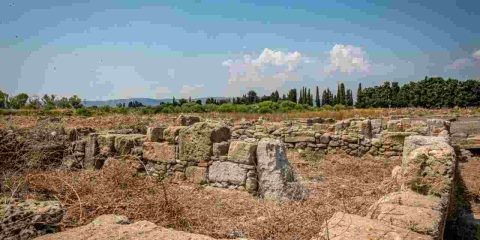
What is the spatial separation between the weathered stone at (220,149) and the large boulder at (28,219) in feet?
13.3

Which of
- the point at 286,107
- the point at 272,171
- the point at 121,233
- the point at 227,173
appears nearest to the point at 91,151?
the point at 227,173

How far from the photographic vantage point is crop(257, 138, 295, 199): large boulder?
659 centimetres

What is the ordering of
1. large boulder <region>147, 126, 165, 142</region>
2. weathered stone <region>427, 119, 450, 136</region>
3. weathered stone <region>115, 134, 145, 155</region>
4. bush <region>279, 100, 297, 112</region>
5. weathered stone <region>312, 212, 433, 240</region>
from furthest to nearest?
bush <region>279, 100, 297, 112</region> < weathered stone <region>427, 119, 450, 136</region> < weathered stone <region>115, 134, 145, 155</region> < large boulder <region>147, 126, 165, 142</region> < weathered stone <region>312, 212, 433, 240</region>

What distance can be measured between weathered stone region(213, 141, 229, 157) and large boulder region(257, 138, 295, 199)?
83cm

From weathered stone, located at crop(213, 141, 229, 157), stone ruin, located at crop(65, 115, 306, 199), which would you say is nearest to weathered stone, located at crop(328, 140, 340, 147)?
stone ruin, located at crop(65, 115, 306, 199)

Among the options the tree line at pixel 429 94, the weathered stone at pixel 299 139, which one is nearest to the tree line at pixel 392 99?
the tree line at pixel 429 94

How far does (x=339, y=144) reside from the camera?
1234 centimetres

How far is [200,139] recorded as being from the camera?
767 centimetres

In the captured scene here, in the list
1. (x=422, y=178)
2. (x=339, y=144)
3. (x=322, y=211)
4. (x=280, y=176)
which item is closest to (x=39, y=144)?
(x=280, y=176)

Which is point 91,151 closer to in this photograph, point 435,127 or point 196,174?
point 196,174

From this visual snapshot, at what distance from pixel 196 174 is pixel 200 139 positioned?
0.77m

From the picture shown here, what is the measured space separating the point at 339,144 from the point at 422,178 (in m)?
8.17

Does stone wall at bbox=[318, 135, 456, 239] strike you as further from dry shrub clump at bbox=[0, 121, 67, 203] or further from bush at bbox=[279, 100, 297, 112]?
bush at bbox=[279, 100, 297, 112]

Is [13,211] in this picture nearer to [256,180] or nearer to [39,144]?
[256,180]
